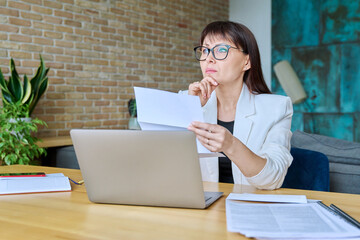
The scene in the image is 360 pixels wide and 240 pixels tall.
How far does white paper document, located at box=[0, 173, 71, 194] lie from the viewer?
144 cm

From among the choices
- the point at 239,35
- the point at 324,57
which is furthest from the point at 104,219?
the point at 324,57

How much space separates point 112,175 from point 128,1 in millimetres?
4315

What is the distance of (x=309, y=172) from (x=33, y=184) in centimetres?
127

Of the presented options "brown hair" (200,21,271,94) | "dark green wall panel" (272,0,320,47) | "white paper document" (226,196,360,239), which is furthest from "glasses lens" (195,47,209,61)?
"dark green wall panel" (272,0,320,47)

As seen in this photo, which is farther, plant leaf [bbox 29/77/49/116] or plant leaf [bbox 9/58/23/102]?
plant leaf [bbox 29/77/49/116]

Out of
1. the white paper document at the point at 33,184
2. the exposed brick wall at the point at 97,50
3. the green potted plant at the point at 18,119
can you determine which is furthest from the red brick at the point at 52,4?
the white paper document at the point at 33,184

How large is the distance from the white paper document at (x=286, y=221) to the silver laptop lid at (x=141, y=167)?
15 cm

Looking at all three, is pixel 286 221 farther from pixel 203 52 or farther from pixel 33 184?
pixel 203 52

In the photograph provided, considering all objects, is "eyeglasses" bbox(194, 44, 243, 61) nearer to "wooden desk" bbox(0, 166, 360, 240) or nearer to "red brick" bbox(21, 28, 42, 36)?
"wooden desk" bbox(0, 166, 360, 240)

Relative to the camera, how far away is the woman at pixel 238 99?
1.86 meters

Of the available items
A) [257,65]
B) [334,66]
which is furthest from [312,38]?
[257,65]

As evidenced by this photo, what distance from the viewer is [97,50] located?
4.80 meters

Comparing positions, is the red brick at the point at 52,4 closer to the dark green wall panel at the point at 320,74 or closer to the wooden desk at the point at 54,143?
the wooden desk at the point at 54,143

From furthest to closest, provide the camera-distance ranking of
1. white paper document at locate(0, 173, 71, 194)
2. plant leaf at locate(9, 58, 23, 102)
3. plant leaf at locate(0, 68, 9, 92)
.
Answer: plant leaf at locate(9, 58, 23, 102) → plant leaf at locate(0, 68, 9, 92) → white paper document at locate(0, 173, 71, 194)
